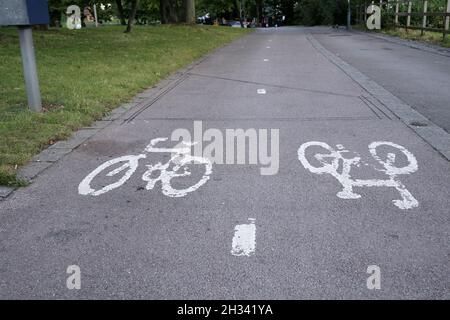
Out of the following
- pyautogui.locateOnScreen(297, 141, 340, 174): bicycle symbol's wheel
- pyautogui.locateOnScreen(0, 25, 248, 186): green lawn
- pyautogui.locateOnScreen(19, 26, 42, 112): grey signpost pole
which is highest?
pyautogui.locateOnScreen(19, 26, 42, 112): grey signpost pole

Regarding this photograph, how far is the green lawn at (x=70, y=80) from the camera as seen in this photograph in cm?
650

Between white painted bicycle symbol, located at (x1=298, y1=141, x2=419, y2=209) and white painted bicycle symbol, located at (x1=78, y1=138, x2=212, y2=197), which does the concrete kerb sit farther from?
white painted bicycle symbol, located at (x1=78, y1=138, x2=212, y2=197)

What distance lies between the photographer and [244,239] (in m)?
3.87

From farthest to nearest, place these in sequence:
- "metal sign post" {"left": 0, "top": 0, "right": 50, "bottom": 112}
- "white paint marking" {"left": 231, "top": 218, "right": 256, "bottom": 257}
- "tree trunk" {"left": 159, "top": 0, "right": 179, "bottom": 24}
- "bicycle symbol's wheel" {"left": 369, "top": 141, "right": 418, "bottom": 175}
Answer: "tree trunk" {"left": 159, "top": 0, "right": 179, "bottom": 24}
"metal sign post" {"left": 0, "top": 0, "right": 50, "bottom": 112}
"bicycle symbol's wheel" {"left": 369, "top": 141, "right": 418, "bottom": 175}
"white paint marking" {"left": 231, "top": 218, "right": 256, "bottom": 257}

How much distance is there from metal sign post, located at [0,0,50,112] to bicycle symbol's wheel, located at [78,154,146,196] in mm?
2667

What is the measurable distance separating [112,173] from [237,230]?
2019 mm

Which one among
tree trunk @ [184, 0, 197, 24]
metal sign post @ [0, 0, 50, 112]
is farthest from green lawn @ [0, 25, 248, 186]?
tree trunk @ [184, 0, 197, 24]

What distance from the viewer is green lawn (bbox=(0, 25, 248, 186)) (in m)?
Result: 6.50

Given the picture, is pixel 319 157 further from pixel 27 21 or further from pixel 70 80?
pixel 70 80

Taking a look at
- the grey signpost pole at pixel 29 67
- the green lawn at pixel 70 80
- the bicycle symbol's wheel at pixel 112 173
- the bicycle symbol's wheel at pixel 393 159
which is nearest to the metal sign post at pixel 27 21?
the grey signpost pole at pixel 29 67

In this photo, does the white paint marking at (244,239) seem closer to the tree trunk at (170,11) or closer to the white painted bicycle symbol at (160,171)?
the white painted bicycle symbol at (160,171)

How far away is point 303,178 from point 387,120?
3.12 m

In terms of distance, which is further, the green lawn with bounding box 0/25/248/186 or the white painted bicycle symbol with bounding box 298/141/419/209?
the green lawn with bounding box 0/25/248/186
